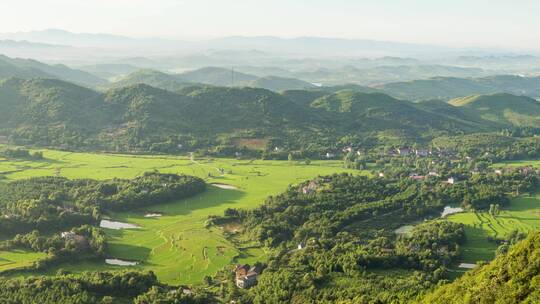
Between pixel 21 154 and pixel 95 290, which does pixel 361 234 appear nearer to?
pixel 95 290

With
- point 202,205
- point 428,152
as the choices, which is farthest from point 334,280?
point 428,152

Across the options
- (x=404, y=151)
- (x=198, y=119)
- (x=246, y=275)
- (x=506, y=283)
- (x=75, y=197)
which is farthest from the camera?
(x=198, y=119)

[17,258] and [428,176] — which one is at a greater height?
[428,176]

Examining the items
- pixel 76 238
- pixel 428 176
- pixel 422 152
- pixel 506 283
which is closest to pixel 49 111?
pixel 76 238

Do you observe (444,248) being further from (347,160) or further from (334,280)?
(347,160)

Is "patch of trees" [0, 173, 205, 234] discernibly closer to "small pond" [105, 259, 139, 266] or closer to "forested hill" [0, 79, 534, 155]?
"small pond" [105, 259, 139, 266]

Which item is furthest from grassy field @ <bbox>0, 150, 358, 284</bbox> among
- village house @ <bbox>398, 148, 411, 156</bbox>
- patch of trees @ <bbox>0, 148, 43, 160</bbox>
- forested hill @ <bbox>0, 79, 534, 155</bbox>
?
village house @ <bbox>398, 148, 411, 156</bbox>
